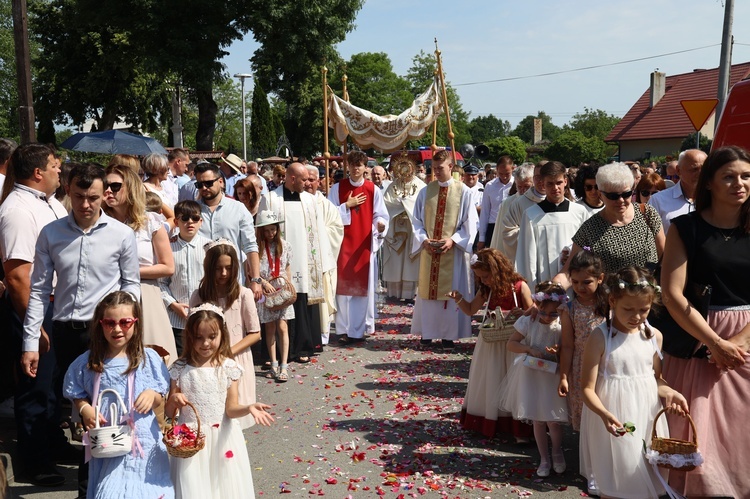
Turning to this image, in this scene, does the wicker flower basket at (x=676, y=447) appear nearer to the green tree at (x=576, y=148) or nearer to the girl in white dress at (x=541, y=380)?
the girl in white dress at (x=541, y=380)

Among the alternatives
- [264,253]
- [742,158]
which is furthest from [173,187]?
[742,158]

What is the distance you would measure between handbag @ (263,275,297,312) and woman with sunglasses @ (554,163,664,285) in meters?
3.51

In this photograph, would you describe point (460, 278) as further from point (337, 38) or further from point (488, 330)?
point (337, 38)

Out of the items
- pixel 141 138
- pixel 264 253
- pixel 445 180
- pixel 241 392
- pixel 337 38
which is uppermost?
pixel 337 38

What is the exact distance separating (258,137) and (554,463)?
62948mm

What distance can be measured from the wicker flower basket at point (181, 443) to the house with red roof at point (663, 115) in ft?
167

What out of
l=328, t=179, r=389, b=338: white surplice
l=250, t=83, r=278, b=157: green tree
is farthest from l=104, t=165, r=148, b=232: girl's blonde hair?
l=250, t=83, r=278, b=157: green tree

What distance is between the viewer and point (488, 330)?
6512 millimetres

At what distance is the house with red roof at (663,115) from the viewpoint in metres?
51.8

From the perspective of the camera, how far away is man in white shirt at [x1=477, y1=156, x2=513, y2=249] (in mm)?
11680

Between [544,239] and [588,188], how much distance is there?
1.93ft

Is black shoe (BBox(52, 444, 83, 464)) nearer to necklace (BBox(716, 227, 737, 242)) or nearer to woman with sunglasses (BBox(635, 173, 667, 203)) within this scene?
necklace (BBox(716, 227, 737, 242))

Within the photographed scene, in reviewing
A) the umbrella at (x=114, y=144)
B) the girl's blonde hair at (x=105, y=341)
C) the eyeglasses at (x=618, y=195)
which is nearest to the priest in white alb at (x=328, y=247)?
the eyeglasses at (x=618, y=195)

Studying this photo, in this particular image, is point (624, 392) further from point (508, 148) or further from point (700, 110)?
point (508, 148)
